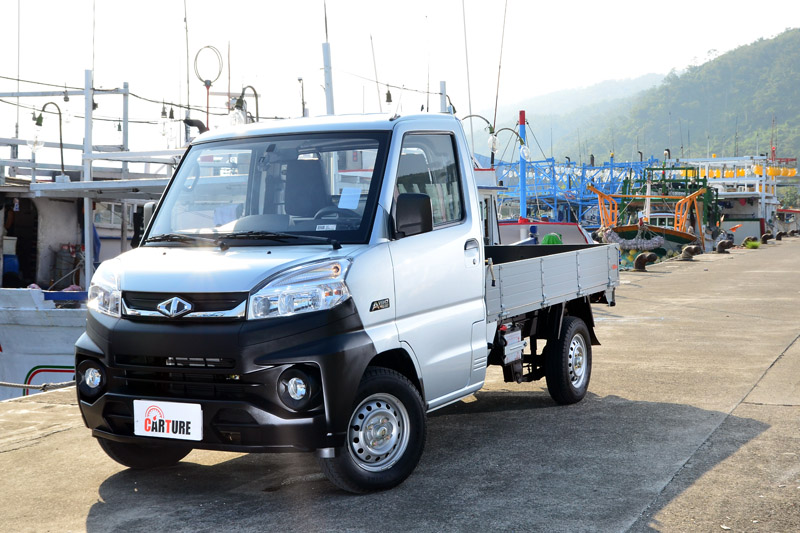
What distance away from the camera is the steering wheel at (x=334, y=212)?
5.23 metres

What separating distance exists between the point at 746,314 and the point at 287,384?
1124 cm

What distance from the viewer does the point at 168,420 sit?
15.3ft

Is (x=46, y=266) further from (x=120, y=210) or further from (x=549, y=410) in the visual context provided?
(x=549, y=410)

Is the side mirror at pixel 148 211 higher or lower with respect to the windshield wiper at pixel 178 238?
higher

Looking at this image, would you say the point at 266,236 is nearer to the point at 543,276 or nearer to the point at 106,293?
the point at 106,293

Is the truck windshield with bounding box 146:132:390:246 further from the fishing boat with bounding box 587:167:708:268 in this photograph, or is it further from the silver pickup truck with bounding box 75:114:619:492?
the fishing boat with bounding box 587:167:708:268

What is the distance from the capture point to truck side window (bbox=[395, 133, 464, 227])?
5.60 m

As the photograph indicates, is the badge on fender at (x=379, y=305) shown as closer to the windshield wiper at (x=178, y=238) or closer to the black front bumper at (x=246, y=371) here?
the black front bumper at (x=246, y=371)

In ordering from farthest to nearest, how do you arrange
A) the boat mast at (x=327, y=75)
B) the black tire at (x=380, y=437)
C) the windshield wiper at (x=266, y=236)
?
the boat mast at (x=327, y=75), the windshield wiper at (x=266, y=236), the black tire at (x=380, y=437)

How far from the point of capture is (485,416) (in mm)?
7172

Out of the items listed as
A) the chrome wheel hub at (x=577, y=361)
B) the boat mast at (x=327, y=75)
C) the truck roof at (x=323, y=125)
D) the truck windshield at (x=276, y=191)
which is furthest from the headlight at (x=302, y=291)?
the boat mast at (x=327, y=75)

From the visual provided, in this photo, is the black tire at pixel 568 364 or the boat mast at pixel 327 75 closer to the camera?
the black tire at pixel 568 364

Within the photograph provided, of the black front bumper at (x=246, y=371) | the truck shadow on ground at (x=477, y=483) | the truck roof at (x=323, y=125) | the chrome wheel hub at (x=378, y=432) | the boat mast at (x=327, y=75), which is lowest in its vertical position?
the truck shadow on ground at (x=477, y=483)

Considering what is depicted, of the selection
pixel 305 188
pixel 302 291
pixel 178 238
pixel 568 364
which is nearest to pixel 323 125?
pixel 305 188
